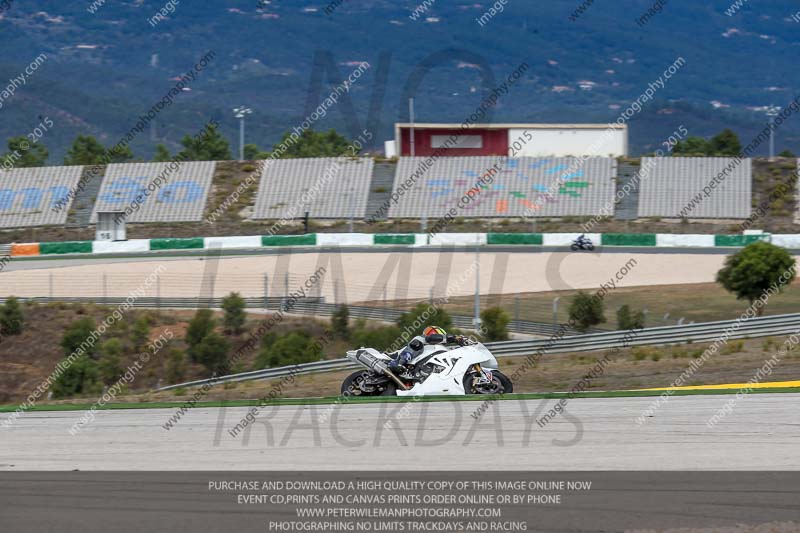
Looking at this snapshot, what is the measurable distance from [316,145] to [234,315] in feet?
182

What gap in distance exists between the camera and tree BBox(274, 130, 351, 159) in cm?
8076

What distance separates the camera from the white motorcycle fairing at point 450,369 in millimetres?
16172

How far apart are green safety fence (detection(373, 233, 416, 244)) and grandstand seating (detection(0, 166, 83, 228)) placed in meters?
18.0

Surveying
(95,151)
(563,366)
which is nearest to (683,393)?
(563,366)

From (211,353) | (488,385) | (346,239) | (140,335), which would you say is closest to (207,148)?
(346,239)

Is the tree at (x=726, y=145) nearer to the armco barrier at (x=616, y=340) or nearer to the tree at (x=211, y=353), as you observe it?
the armco barrier at (x=616, y=340)

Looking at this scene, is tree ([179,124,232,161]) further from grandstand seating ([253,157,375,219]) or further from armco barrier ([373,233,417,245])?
armco barrier ([373,233,417,245])

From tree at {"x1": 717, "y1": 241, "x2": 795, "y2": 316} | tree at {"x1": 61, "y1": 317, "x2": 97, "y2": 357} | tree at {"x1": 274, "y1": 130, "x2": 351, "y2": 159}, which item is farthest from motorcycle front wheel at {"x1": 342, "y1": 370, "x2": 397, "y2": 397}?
tree at {"x1": 274, "y1": 130, "x2": 351, "y2": 159}

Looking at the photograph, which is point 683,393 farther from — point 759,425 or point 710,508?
point 710,508

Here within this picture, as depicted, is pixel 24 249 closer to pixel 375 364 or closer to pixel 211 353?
pixel 211 353

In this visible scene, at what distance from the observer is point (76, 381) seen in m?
25.4

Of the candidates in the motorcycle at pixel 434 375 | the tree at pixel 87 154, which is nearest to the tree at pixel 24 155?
the tree at pixel 87 154

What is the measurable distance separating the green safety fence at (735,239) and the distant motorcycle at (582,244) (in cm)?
580

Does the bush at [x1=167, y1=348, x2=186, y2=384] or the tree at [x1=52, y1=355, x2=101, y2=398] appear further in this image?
the bush at [x1=167, y1=348, x2=186, y2=384]
